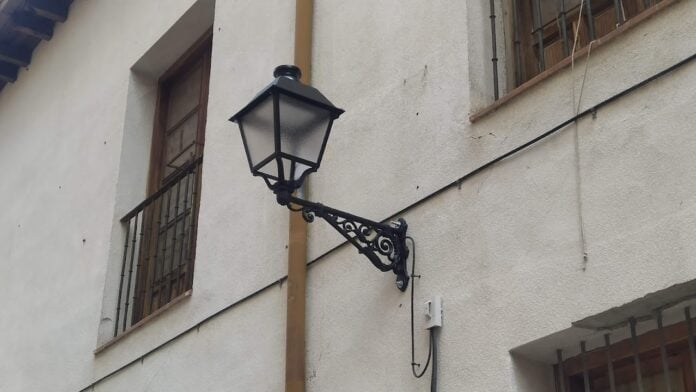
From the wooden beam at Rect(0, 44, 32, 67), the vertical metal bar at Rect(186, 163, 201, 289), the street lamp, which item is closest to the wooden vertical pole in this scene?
the street lamp

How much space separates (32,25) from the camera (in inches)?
373

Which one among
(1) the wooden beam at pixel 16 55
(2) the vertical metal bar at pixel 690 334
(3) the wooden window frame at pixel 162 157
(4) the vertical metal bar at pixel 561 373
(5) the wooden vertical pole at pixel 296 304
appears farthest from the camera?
(1) the wooden beam at pixel 16 55

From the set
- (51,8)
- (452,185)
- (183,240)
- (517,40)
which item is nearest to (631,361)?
(452,185)

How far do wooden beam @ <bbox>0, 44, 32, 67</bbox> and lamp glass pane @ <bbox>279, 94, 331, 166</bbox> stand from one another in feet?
20.2

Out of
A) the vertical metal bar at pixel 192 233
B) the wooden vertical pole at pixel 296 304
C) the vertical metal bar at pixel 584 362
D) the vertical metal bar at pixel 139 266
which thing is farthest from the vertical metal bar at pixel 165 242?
the vertical metal bar at pixel 584 362

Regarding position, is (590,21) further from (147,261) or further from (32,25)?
(32,25)

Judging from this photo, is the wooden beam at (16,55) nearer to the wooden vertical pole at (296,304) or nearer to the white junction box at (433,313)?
the wooden vertical pole at (296,304)

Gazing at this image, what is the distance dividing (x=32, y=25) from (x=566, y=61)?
6.41m

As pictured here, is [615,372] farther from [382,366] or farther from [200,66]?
[200,66]

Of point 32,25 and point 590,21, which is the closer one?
point 590,21

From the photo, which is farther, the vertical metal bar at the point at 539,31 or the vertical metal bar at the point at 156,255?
the vertical metal bar at the point at 156,255

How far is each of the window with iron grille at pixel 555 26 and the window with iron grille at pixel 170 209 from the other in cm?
252

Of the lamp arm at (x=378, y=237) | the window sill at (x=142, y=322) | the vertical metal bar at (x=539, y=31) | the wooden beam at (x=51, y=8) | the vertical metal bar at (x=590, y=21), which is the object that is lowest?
the lamp arm at (x=378, y=237)

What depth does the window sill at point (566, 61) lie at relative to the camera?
3.97 meters
